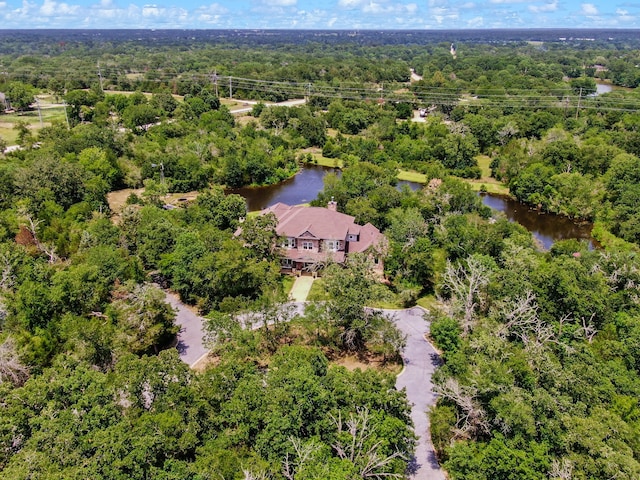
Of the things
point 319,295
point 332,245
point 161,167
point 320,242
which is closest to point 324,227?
point 320,242

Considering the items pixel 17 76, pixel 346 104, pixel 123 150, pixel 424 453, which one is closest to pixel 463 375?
pixel 424 453

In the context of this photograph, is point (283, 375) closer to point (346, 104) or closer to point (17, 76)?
point (346, 104)

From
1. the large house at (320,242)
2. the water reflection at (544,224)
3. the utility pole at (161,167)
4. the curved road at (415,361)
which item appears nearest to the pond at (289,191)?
the utility pole at (161,167)

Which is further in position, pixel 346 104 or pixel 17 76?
pixel 17 76

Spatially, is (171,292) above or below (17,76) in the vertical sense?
below

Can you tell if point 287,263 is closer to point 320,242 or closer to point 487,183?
point 320,242

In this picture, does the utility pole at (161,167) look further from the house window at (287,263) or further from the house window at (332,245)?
the house window at (332,245)

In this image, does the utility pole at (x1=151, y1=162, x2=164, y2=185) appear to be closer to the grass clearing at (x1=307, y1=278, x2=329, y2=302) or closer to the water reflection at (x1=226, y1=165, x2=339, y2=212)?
the water reflection at (x1=226, y1=165, x2=339, y2=212)
